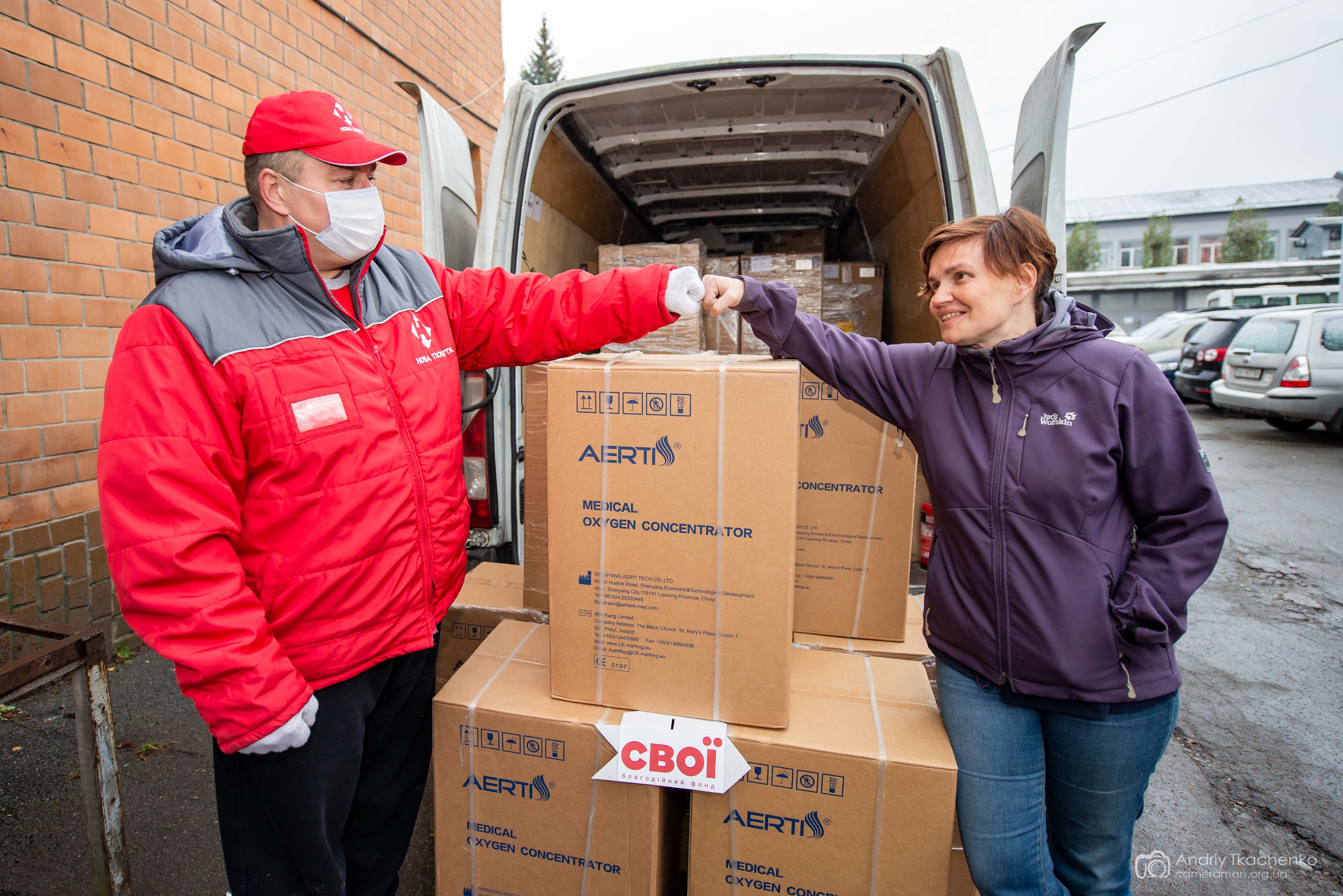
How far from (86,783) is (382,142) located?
455 centimetres

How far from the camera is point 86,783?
162 centimetres

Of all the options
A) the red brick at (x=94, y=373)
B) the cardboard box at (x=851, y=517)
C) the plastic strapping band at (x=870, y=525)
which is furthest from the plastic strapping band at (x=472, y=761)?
the red brick at (x=94, y=373)

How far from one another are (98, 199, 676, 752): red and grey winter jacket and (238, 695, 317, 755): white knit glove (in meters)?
0.02

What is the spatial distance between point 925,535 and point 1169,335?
A: 15.4m

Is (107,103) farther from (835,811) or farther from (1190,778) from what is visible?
(1190,778)

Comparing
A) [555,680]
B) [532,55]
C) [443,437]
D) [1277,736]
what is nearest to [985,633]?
[555,680]

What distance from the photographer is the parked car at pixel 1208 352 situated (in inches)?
408

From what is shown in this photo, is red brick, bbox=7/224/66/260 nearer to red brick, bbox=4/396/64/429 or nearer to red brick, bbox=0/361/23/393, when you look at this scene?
red brick, bbox=0/361/23/393

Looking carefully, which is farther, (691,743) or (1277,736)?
(1277,736)

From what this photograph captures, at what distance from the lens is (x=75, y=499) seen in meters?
2.95

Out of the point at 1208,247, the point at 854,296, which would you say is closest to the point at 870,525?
the point at 854,296

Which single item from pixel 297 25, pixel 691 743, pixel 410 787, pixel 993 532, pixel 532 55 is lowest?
pixel 410 787

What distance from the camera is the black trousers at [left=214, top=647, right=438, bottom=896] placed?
4.58 feet

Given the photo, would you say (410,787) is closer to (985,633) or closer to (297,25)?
(985,633)
